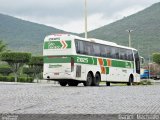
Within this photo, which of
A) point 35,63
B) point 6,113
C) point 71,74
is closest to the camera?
point 6,113

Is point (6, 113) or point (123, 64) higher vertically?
point (123, 64)

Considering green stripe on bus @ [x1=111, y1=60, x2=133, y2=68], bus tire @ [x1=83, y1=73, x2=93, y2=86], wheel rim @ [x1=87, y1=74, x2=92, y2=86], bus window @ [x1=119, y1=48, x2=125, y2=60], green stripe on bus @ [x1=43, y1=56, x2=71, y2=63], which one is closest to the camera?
green stripe on bus @ [x1=43, y1=56, x2=71, y2=63]

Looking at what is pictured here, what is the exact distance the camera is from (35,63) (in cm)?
6681

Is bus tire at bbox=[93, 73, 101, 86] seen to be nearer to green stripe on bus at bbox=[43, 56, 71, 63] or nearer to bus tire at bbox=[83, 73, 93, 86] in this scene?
bus tire at bbox=[83, 73, 93, 86]

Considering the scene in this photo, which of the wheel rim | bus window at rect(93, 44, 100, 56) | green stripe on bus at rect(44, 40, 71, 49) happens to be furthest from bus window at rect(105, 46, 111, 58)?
green stripe on bus at rect(44, 40, 71, 49)

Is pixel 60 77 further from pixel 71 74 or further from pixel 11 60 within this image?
pixel 11 60

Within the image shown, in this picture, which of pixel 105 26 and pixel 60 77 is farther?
pixel 105 26

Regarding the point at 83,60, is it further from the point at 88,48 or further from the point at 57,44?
the point at 57,44

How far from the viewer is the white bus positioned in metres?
29.6

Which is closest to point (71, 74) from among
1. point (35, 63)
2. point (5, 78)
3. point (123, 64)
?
point (123, 64)

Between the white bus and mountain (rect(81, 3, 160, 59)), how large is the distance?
99059mm

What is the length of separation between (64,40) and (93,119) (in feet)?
64.8

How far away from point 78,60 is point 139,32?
137505 millimetres

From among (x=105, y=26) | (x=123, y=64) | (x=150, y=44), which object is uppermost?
(x=105, y=26)
